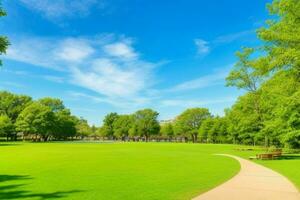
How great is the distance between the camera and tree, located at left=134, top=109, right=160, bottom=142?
138 meters

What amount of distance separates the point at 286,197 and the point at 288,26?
14442mm

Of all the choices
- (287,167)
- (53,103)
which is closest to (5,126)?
(53,103)

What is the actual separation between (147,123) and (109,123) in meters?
34.0

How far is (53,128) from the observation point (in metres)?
105

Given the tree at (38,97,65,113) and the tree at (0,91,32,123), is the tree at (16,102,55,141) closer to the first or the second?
the tree at (0,91,32,123)

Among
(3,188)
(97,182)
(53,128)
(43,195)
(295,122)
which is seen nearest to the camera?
(43,195)

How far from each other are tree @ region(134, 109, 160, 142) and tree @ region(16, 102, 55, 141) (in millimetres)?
47523

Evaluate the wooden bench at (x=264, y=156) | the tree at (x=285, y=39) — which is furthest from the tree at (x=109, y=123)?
the tree at (x=285, y=39)

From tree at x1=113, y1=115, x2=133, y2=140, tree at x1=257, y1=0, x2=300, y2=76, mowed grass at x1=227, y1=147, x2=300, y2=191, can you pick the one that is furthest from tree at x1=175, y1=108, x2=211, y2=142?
tree at x1=257, y1=0, x2=300, y2=76

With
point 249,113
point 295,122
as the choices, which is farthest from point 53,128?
point 295,122

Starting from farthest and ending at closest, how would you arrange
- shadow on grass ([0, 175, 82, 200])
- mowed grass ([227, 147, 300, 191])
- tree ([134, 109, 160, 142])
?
tree ([134, 109, 160, 142]), mowed grass ([227, 147, 300, 191]), shadow on grass ([0, 175, 82, 200])

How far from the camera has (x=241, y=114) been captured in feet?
177

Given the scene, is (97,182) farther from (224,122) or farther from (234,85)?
(224,122)

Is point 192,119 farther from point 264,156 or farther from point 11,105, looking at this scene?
point 264,156
